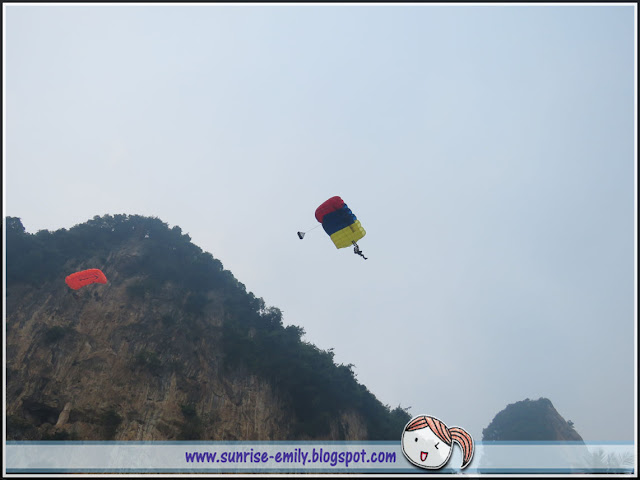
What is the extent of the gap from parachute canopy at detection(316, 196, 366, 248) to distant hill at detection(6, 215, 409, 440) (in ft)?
40.0

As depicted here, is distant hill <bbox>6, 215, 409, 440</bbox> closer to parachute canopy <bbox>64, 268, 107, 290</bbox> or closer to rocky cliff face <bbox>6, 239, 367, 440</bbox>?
rocky cliff face <bbox>6, 239, 367, 440</bbox>

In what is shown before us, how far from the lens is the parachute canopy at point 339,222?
1884 centimetres

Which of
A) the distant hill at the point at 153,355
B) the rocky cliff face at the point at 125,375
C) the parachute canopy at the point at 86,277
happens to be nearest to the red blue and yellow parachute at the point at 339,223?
the distant hill at the point at 153,355

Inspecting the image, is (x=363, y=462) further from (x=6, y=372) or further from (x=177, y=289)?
(x=6, y=372)

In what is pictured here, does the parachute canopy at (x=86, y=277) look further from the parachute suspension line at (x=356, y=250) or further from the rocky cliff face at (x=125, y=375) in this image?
the parachute suspension line at (x=356, y=250)

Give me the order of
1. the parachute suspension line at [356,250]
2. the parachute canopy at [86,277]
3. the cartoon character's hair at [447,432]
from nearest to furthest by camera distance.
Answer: the cartoon character's hair at [447,432], the parachute suspension line at [356,250], the parachute canopy at [86,277]

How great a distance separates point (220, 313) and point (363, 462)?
1505 cm

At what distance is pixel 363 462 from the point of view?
2288cm

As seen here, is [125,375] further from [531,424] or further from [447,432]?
[531,424]

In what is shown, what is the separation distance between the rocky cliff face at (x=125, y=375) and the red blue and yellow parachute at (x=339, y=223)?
41.7ft

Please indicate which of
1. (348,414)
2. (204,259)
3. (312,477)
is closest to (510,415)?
(348,414)

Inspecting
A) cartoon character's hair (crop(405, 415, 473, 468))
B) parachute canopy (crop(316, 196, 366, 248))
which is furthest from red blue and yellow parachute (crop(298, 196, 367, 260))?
cartoon character's hair (crop(405, 415, 473, 468))

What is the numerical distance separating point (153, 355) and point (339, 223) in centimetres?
1472

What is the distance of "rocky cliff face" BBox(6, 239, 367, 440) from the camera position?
1894 centimetres
